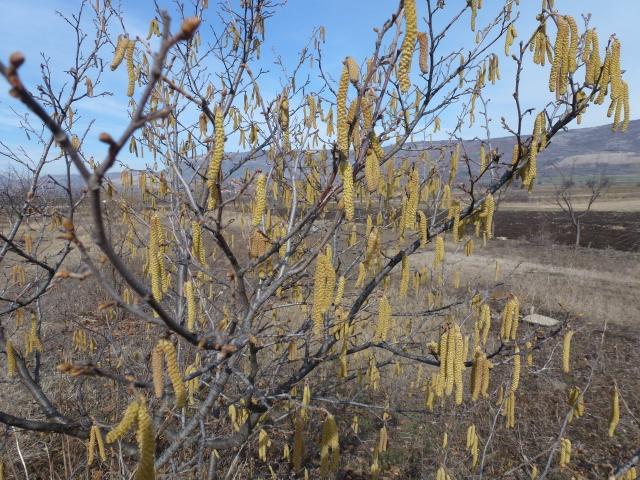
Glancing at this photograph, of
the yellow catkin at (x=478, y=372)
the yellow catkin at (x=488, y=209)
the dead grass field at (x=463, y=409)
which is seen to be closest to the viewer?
the yellow catkin at (x=478, y=372)

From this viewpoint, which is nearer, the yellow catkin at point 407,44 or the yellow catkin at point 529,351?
the yellow catkin at point 407,44

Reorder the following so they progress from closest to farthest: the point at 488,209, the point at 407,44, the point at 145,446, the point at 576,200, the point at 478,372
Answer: the point at 145,446, the point at 407,44, the point at 478,372, the point at 488,209, the point at 576,200

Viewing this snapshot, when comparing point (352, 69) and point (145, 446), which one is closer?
point (145, 446)

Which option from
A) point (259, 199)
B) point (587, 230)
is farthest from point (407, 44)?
point (587, 230)

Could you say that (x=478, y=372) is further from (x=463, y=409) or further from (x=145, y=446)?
(x=463, y=409)

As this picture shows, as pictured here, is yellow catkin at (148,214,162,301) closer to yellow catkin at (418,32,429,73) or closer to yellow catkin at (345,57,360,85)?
yellow catkin at (345,57,360,85)

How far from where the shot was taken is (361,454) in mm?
5266

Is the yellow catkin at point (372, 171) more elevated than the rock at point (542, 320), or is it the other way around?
the yellow catkin at point (372, 171)

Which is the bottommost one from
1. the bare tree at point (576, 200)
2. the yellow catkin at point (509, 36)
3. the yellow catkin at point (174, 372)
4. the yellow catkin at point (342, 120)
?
the bare tree at point (576, 200)

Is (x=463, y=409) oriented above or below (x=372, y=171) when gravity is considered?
below

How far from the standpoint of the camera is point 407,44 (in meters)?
1.04

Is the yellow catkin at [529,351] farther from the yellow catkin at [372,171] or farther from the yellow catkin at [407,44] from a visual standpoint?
the yellow catkin at [407,44]

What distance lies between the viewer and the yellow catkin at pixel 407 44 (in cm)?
105

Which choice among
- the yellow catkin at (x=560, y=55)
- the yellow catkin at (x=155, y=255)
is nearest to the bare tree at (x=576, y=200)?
the yellow catkin at (x=560, y=55)
